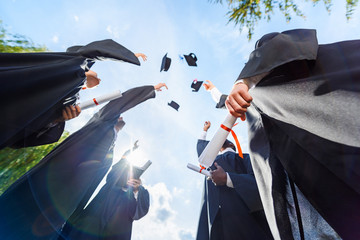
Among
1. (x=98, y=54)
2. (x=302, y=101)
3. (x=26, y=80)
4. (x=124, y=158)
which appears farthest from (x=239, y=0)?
(x=124, y=158)

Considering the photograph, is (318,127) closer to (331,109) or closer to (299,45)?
(331,109)

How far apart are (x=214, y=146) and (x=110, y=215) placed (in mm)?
3087

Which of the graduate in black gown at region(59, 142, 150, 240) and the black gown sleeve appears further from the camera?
the black gown sleeve

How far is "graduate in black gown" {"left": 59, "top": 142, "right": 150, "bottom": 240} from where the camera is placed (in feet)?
8.97

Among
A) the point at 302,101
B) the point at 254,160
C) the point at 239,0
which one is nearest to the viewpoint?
the point at 302,101

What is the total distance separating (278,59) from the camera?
0.99 metres

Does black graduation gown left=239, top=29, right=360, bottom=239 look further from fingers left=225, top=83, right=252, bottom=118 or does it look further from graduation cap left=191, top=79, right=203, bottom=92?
graduation cap left=191, top=79, right=203, bottom=92

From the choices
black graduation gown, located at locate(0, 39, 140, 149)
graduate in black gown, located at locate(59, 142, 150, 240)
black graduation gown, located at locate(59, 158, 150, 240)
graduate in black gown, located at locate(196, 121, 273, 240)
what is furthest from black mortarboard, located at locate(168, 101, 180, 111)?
black graduation gown, located at locate(0, 39, 140, 149)

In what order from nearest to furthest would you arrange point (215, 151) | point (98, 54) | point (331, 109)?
point (331, 109), point (215, 151), point (98, 54)

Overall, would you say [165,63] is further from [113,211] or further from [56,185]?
[113,211]

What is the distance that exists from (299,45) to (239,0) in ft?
14.1

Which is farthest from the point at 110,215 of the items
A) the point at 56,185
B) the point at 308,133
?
A: the point at 308,133

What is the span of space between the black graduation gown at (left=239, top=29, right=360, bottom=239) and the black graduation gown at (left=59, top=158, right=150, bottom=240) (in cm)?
294

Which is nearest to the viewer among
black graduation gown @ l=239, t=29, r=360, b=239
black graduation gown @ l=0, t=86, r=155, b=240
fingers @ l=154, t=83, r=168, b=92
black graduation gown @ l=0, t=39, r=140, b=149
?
black graduation gown @ l=239, t=29, r=360, b=239
